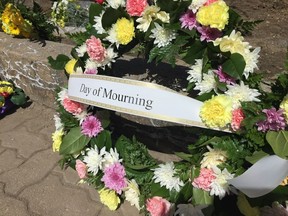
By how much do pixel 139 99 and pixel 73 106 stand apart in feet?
1.90

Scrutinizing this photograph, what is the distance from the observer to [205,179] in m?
1.81

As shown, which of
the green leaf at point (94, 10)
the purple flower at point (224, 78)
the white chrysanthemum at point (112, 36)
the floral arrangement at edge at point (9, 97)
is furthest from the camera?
the floral arrangement at edge at point (9, 97)

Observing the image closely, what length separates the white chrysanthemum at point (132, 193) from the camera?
2.14 metres

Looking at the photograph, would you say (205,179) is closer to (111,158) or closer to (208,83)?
(208,83)

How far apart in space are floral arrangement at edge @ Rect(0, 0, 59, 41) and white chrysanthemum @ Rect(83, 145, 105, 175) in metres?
1.73

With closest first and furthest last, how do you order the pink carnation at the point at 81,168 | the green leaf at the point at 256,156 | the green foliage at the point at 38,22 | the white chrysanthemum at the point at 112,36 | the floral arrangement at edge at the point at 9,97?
the green leaf at the point at 256,156, the white chrysanthemum at the point at 112,36, the pink carnation at the point at 81,168, the floral arrangement at edge at the point at 9,97, the green foliage at the point at 38,22

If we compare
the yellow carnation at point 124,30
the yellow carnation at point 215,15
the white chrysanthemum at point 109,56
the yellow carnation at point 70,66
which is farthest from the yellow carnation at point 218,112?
the yellow carnation at point 70,66

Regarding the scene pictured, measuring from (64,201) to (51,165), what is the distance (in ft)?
1.35

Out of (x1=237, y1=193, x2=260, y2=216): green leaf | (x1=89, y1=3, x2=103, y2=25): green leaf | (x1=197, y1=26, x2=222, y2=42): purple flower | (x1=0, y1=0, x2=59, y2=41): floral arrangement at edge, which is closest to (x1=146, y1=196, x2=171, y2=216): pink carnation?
(x1=237, y1=193, x2=260, y2=216): green leaf

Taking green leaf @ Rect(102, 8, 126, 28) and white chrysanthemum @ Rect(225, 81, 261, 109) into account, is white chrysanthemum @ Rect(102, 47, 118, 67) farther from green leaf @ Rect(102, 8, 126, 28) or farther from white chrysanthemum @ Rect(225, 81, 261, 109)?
white chrysanthemum @ Rect(225, 81, 261, 109)

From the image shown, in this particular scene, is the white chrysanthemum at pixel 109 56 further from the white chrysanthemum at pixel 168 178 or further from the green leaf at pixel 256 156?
the green leaf at pixel 256 156

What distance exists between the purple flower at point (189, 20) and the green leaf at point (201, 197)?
846mm

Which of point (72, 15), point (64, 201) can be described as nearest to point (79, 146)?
point (64, 201)

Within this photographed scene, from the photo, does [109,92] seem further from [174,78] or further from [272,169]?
A: [272,169]
